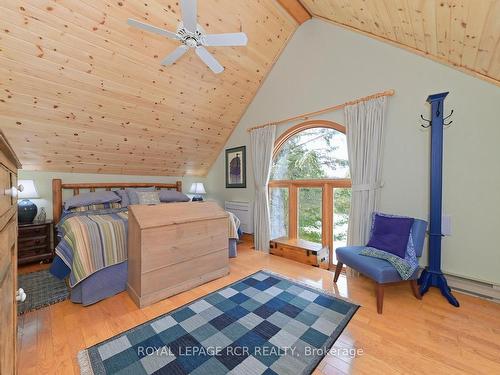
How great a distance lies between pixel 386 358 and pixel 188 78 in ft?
12.2

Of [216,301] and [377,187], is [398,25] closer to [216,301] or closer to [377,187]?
[377,187]

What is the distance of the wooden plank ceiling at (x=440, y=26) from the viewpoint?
5.23ft

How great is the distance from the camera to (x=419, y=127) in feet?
8.04

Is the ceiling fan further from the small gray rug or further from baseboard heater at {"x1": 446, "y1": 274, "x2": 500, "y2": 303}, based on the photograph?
baseboard heater at {"x1": 446, "y1": 274, "x2": 500, "y2": 303}

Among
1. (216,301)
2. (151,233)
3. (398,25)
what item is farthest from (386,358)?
(398,25)

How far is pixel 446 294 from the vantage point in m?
2.16

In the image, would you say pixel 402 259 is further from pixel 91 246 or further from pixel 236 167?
pixel 236 167

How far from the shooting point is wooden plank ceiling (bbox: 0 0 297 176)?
2.19m

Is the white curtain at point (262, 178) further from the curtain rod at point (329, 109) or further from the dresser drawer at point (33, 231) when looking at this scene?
the dresser drawer at point (33, 231)

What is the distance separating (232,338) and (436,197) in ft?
7.71

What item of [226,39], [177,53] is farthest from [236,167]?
[226,39]

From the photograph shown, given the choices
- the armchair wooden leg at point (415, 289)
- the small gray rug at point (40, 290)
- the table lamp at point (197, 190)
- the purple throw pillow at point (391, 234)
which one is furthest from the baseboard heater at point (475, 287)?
the table lamp at point (197, 190)

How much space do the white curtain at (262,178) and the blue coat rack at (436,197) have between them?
7.04ft

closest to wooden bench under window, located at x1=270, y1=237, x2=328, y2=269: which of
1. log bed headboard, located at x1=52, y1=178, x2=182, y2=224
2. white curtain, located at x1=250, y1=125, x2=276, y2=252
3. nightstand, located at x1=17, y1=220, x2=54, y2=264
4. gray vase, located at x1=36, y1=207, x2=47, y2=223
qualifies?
white curtain, located at x1=250, y1=125, x2=276, y2=252
